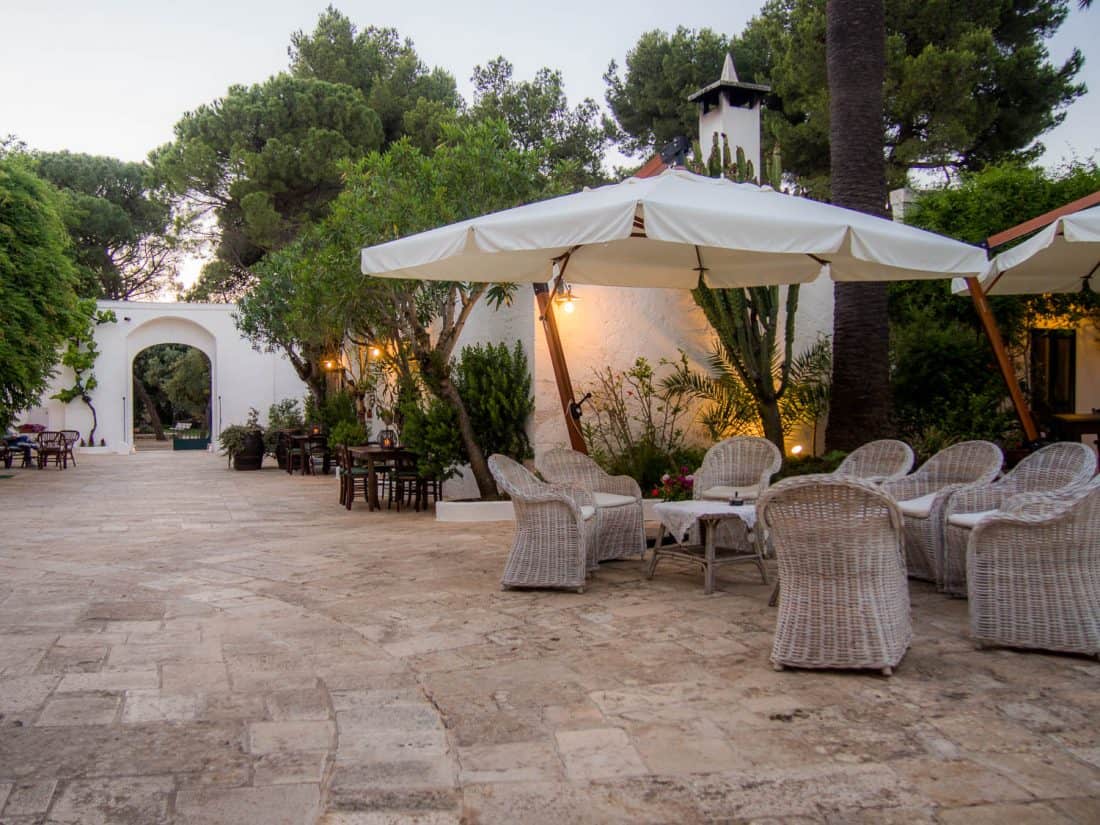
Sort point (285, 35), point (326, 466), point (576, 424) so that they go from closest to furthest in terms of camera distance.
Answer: point (576, 424), point (326, 466), point (285, 35)

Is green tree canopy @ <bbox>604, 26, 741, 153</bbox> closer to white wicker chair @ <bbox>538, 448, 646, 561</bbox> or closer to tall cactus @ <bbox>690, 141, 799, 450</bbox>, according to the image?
tall cactus @ <bbox>690, 141, 799, 450</bbox>

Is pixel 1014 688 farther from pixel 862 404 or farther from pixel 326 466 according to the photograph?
pixel 326 466

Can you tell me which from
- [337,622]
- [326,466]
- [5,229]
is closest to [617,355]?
[337,622]

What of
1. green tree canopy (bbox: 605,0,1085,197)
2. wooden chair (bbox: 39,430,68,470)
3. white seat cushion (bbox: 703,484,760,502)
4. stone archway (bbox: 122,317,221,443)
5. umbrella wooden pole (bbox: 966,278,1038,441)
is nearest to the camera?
white seat cushion (bbox: 703,484,760,502)

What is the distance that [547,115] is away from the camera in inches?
819

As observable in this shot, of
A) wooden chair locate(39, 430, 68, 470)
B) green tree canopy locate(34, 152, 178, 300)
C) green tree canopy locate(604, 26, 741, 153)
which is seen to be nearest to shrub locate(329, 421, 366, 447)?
wooden chair locate(39, 430, 68, 470)

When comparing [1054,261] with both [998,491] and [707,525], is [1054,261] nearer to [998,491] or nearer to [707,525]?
[998,491]

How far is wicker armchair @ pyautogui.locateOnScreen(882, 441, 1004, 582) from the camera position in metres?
4.91

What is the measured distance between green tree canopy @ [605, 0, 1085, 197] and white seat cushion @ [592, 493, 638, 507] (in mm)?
9873

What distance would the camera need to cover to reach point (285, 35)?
849 inches

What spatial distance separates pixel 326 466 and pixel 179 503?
5.29 meters

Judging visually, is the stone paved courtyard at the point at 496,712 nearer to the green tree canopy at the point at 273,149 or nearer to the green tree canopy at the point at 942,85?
the green tree canopy at the point at 942,85

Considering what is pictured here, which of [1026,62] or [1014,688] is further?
[1026,62]

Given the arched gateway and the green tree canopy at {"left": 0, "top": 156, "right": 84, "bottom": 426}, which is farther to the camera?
the arched gateway
